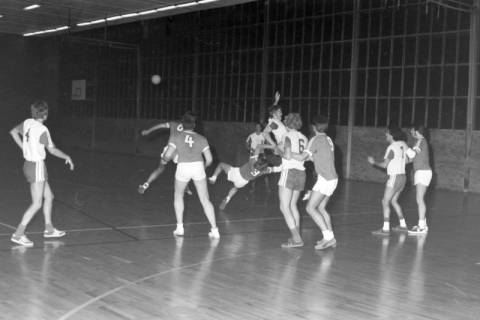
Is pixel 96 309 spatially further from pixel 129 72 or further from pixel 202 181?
pixel 129 72

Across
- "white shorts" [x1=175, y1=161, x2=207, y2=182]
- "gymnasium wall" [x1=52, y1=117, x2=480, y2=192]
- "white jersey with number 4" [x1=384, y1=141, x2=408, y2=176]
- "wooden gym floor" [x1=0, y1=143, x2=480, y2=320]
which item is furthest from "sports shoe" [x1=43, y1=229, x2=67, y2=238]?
"gymnasium wall" [x1=52, y1=117, x2=480, y2=192]

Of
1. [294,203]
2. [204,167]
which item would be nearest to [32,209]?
[204,167]

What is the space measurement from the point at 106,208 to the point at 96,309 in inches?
251

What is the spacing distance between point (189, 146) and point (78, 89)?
90.8ft

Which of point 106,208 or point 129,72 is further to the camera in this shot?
point 129,72

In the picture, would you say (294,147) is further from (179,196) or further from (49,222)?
(49,222)

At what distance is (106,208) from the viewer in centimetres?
1152

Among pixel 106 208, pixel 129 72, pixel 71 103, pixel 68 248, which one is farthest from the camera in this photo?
pixel 71 103

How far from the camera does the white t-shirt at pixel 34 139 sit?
7609 millimetres

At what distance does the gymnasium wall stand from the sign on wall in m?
1.19

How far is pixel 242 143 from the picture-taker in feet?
64.6

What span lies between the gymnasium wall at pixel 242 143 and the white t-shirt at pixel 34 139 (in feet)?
24.2

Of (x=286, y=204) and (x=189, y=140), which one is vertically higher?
(x=189, y=140)

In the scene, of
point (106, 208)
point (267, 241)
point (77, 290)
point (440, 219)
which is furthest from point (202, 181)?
point (440, 219)
